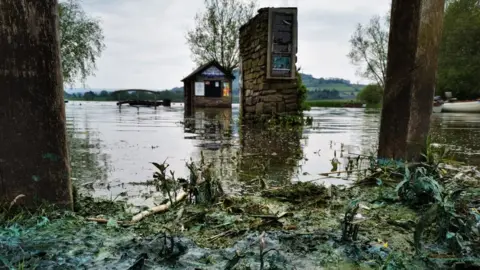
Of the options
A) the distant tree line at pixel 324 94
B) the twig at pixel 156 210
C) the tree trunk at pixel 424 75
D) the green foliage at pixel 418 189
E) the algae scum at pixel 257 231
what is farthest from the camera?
the distant tree line at pixel 324 94

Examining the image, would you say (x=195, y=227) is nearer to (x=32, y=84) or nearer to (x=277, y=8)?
(x=32, y=84)

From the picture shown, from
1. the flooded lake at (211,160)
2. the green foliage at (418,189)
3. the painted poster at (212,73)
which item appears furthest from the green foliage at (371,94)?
the green foliage at (418,189)

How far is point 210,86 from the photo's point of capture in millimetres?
32219

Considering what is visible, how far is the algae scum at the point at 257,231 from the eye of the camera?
1.54m

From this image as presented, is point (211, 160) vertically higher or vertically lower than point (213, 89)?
lower

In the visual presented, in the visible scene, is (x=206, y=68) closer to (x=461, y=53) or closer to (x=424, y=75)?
(x=461, y=53)

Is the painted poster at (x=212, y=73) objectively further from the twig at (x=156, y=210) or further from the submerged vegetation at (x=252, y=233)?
the twig at (x=156, y=210)

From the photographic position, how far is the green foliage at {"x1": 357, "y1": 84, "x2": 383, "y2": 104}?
48.6m

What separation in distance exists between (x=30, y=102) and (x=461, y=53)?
137 ft

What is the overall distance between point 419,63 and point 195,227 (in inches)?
96.3

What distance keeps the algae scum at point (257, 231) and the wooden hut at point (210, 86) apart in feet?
96.9

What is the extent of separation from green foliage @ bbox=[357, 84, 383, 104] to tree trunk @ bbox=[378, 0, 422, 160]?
47.9 m

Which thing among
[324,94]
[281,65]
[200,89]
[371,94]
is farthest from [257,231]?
[324,94]

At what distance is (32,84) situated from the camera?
1.94 meters
